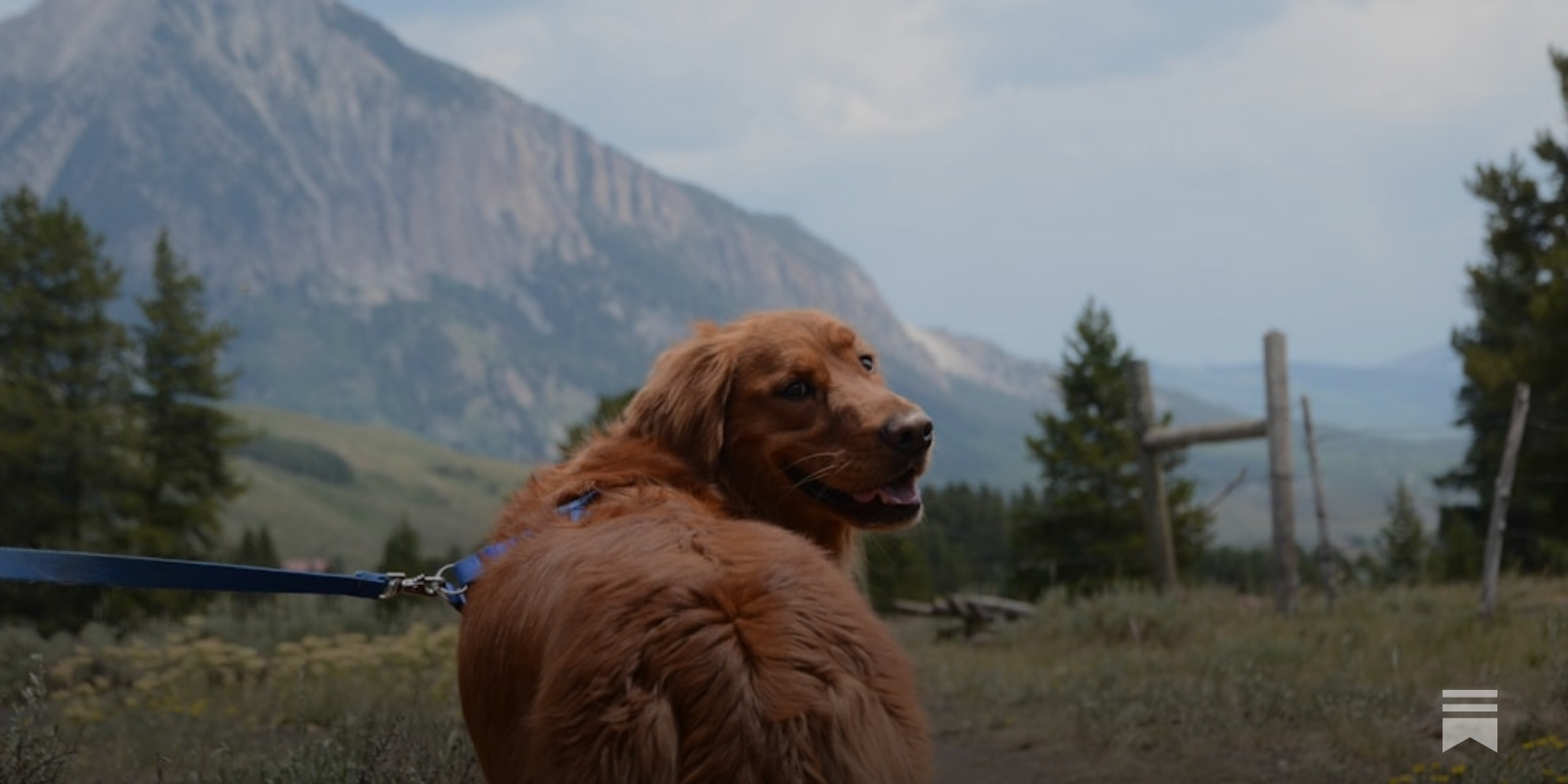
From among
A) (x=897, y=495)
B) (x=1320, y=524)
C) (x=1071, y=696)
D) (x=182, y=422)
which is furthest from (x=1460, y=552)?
(x=182, y=422)

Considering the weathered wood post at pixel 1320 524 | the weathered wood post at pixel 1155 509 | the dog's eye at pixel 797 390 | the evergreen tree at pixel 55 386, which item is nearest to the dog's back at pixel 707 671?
the dog's eye at pixel 797 390

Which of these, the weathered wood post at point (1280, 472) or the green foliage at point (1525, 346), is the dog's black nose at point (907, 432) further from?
the green foliage at point (1525, 346)

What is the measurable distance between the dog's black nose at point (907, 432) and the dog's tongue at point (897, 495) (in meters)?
0.12

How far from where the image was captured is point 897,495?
11.7ft

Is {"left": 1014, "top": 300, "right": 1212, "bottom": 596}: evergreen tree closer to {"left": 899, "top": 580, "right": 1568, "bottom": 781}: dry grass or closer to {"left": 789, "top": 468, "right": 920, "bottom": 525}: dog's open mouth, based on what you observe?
{"left": 899, "top": 580, "right": 1568, "bottom": 781}: dry grass

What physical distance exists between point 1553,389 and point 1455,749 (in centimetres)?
2304

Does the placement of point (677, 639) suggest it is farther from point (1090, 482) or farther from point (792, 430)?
point (1090, 482)

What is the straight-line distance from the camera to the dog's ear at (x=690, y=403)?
357 cm

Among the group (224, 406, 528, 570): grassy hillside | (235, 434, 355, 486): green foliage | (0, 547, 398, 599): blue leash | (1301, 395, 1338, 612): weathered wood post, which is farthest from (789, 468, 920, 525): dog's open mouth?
(235, 434, 355, 486): green foliage

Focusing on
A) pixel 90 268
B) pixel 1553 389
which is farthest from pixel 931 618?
pixel 90 268

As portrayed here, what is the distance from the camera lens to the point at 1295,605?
12.7m

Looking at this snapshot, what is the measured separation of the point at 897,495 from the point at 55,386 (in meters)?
38.1

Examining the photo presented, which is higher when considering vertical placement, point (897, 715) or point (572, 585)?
point (572, 585)

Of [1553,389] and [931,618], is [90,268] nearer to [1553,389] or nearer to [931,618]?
[931,618]
